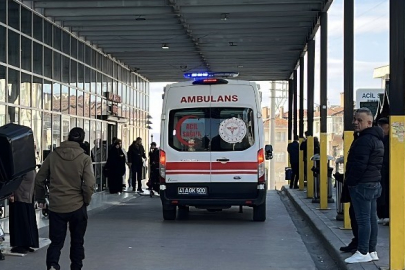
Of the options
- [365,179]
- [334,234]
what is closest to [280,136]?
[334,234]

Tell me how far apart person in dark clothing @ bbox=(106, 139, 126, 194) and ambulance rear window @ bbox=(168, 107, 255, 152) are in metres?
8.09

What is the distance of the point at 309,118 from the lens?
61.6 ft

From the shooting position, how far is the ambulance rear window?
43.4 ft

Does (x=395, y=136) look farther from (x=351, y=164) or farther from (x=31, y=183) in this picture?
(x=31, y=183)

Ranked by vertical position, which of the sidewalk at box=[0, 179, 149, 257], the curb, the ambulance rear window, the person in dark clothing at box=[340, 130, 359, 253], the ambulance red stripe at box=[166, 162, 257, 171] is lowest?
the sidewalk at box=[0, 179, 149, 257]

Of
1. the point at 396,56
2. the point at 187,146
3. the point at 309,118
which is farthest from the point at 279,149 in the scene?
the point at 396,56

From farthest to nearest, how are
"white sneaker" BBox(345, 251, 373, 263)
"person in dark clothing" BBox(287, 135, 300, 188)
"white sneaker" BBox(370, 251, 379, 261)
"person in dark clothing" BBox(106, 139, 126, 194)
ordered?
"person in dark clothing" BBox(287, 135, 300, 188), "person in dark clothing" BBox(106, 139, 126, 194), "white sneaker" BBox(370, 251, 379, 261), "white sneaker" BBox(345, 251, 373, 263)

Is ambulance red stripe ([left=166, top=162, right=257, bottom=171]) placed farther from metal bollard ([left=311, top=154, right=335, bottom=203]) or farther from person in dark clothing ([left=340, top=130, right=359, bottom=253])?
person in dark clothing ([left=340, top=130, right=359, bottom=253])

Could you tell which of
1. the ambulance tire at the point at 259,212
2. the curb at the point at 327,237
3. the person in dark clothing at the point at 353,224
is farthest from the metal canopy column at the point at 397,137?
the ambulance tire at the point at 259,212

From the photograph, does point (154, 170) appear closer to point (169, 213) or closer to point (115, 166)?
point (115, 166)

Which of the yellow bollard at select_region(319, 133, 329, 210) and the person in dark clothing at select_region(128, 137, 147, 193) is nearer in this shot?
the yellow bollard at select_region(319, 133, 329, 210)

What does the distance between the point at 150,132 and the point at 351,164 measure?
29135mm

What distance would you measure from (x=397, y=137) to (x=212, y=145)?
607 cm

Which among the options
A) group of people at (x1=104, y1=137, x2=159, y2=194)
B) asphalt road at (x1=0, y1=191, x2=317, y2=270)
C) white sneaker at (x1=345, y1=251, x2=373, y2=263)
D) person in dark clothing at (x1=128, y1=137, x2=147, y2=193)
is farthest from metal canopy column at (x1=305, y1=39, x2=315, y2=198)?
white sneaker at (x1=345, y1=251, x2=373, y2=263)
